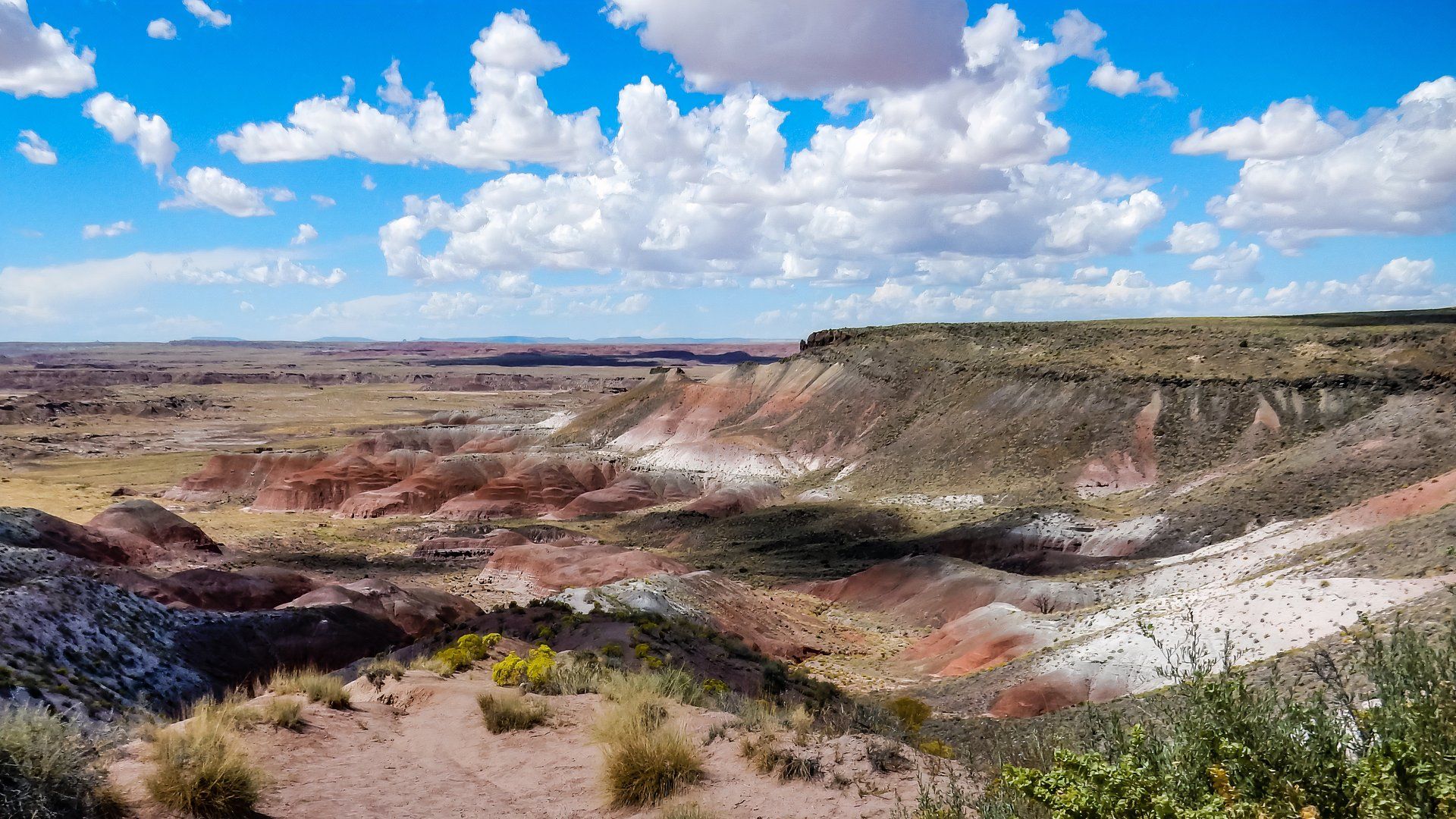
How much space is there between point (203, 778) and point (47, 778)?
111cm

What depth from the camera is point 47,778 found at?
7.09 metres

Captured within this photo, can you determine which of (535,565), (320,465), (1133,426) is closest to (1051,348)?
(1133,426)

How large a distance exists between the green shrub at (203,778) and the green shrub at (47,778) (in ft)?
1.21

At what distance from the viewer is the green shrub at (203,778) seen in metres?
7.68

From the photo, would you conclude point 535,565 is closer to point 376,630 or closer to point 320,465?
point 376,630

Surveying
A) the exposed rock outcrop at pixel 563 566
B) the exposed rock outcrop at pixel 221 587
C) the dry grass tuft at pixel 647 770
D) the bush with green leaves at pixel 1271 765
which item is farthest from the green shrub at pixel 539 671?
the exposed rock outcrop at pixel 563 566

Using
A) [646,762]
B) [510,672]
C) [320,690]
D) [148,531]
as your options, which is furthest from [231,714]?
[148,531]

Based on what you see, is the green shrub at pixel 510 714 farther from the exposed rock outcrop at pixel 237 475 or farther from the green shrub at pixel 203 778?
the exposed rock outcrop at pixel 237 475

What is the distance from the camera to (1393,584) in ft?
52.6

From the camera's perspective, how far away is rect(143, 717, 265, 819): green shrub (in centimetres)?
768

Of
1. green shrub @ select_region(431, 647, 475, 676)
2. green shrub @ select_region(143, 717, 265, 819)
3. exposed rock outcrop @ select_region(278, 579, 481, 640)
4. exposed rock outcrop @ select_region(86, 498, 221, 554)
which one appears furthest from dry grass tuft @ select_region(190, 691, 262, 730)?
exposed rock outcrop @ select_region(86, 498, 221, 554)

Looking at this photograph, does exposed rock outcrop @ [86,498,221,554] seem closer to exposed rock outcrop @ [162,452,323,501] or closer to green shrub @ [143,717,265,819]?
exposed rock outcrop @ [162,452,323,501]

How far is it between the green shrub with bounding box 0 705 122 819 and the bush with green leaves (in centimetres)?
694

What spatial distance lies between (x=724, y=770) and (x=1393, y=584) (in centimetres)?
1361
